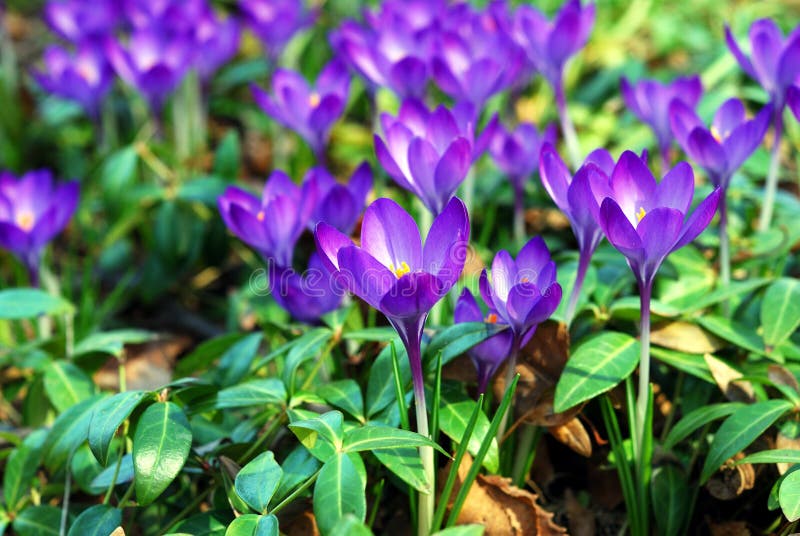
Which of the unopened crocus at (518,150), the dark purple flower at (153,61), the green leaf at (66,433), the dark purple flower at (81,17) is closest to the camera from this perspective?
the green leaf at (66,433)

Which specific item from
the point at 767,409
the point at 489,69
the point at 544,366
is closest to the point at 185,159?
the point at 489,69

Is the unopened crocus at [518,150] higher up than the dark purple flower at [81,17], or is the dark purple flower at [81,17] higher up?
the unopened crocus at [518,150]

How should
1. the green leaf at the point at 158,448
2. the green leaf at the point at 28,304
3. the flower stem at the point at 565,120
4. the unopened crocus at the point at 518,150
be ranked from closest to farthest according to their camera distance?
the green leaf at the point at 158,448 → the green leaf at the point at 28,304 → the unopened crocus at the point at 518,150 → the flower stem at the point at 565,120

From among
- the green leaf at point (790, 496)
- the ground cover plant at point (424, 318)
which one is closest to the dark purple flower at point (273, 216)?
the ground cover plant at point (424, 318)

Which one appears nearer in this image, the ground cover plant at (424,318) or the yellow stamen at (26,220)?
the ground cover plant at (424,318)

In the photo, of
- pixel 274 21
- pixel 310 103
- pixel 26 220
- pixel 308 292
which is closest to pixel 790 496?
pixel 308 292

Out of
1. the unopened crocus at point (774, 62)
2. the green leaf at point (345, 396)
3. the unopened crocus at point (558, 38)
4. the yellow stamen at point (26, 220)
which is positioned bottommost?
the yellow stamen at point (26, 220)

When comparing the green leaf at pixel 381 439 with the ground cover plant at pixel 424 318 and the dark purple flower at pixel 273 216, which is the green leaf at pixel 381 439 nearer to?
the ground cover plant at pixel 424 318

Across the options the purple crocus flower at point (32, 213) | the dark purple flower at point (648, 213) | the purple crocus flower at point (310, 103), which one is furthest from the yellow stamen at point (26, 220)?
the dark purple flower at point (648, 213)
